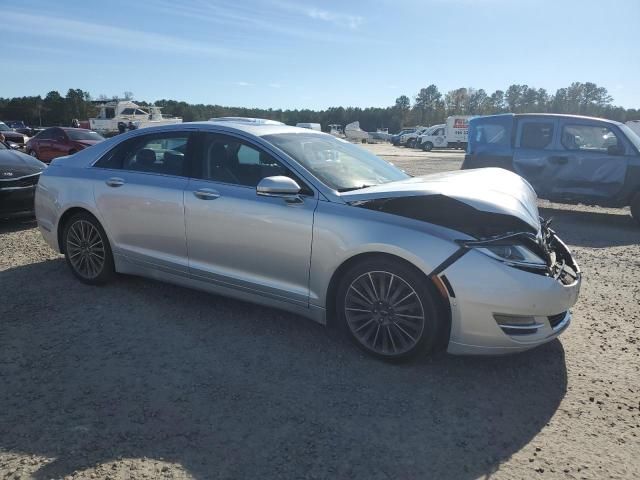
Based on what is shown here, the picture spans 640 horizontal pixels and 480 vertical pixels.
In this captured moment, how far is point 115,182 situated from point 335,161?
203cm

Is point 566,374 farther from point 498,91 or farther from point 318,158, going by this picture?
point 498,91

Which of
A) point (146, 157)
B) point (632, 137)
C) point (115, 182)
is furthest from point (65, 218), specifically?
point (632, 137)

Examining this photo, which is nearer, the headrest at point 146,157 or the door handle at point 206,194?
the door handle at point 206,194

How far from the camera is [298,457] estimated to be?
7.95ft

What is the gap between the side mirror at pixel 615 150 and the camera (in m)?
8.65

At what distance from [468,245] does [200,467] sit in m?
1.96

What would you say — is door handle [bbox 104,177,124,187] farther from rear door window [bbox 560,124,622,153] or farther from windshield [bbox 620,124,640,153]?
windshield [bbox 620,124,640,153]

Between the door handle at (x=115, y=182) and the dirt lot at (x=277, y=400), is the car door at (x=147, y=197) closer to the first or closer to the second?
the door handle at (x=115, y=182)

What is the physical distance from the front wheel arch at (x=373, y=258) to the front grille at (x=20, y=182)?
595 cm

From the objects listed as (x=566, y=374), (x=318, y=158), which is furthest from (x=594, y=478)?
(x=318, y=158)

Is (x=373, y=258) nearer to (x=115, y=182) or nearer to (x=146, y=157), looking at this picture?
(x=146, y=157)

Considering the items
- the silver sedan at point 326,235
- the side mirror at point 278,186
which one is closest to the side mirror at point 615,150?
the silver sedan at point 326,235

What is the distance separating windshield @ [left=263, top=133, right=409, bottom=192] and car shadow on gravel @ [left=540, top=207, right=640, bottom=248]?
4163 mm

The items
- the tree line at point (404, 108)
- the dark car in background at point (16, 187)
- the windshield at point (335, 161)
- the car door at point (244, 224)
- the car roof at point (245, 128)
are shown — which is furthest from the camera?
the tree line at point (404, 108)
